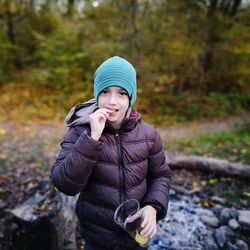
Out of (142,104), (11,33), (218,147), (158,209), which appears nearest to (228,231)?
(158,209)

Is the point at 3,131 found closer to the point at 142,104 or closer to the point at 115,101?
the point at 142,104

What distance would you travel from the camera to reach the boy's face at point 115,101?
74.8 inches

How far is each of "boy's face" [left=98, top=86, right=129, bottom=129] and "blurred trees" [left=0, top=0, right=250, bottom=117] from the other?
9.11 meters

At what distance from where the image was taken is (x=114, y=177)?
2.01 m

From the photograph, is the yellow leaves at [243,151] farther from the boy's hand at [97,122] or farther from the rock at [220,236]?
the boy's hand at [97,122]

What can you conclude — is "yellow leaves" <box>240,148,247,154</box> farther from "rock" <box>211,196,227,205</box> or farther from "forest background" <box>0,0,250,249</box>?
"forest background" <box>0,0,250,249</box>

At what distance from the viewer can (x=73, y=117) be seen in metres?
2.13

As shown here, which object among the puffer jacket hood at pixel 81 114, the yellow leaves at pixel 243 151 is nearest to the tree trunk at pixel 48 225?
the puffer jacket hood at pixel 81 114

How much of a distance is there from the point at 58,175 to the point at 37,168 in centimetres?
373

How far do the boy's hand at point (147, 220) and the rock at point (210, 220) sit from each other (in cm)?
204

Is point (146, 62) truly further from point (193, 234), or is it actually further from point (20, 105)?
point (193, 234)

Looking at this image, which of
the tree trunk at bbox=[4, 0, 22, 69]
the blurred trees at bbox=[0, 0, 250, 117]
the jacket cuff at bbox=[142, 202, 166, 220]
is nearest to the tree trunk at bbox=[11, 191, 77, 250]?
the jacket cuff at bbox=[142, 202, 166, 220]

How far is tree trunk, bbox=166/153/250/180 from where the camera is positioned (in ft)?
16.0

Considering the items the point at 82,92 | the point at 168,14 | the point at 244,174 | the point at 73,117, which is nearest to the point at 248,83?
the point at 168,14
